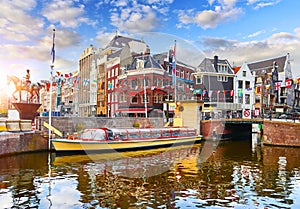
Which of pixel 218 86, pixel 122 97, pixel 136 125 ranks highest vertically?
pixel 218 86

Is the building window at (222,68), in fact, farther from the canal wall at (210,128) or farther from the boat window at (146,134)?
the boat window at (146,134)

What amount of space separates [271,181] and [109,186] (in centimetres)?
1032

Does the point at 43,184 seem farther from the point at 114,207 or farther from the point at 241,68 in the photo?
the point at 241,68

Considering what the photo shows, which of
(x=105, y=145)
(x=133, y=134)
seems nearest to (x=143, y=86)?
(x=133, y=134)

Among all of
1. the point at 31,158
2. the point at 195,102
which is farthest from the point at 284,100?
the point at 31,158

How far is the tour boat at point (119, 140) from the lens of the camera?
26500 mm

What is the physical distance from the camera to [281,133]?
34.8m

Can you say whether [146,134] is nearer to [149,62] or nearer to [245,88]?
[149,62]

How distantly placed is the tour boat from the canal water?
1.25 metres

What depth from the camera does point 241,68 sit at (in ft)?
220

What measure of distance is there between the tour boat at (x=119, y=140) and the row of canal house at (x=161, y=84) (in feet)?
26.9

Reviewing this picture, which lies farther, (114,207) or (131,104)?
(131,104)

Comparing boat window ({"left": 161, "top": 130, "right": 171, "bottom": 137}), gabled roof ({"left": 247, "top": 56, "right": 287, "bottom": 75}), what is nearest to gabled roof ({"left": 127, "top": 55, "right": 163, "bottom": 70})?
boat window ({"left": 161, "top": 130, "right": 171, "bottom": 137})

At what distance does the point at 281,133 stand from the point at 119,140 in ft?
69.1
